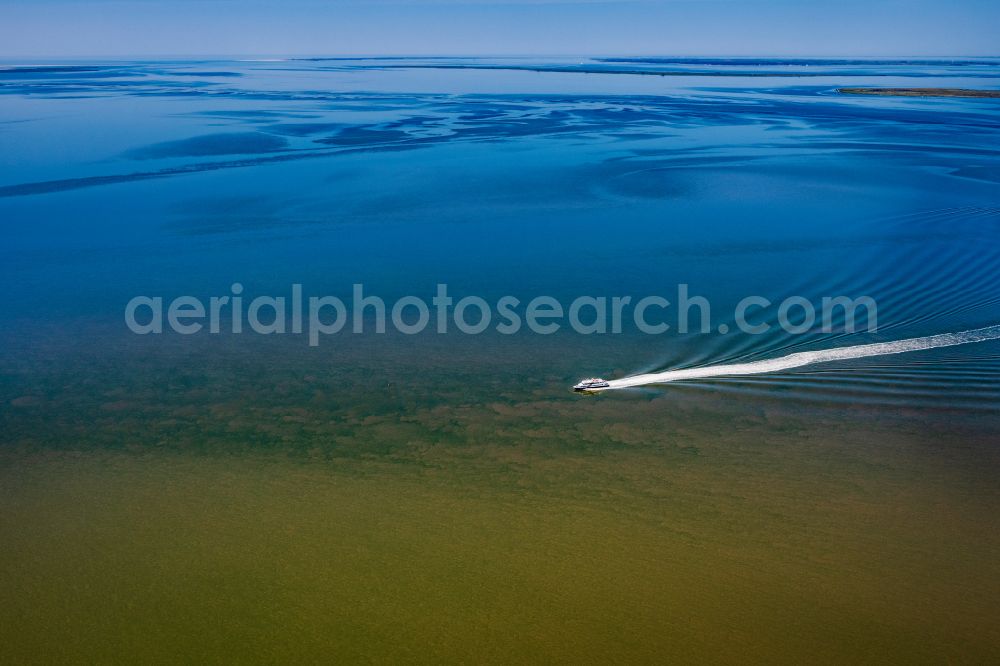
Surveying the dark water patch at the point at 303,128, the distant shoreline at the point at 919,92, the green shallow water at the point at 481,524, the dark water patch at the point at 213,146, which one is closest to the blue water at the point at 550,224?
the dark water patch at the point at 303,128

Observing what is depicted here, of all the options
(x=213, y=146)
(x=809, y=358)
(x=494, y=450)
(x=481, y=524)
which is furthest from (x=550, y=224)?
(x=213, y=146)

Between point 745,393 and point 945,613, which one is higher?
point 745,393

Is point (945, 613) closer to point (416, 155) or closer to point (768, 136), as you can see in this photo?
point (416, 155)

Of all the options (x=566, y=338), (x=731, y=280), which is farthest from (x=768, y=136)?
(x=566, y=338)

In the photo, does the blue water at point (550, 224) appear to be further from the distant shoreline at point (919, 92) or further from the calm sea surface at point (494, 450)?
the distant shoreline at point (919, 92)

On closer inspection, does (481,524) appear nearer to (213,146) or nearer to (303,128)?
(213,146)

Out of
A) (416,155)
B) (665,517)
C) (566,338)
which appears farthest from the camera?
(416,155)
